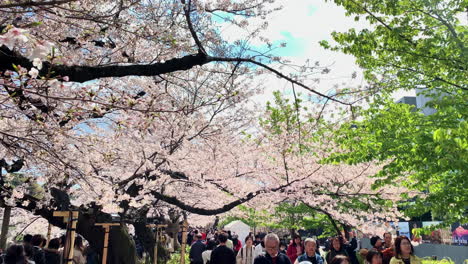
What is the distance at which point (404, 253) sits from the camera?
5215 millimetres

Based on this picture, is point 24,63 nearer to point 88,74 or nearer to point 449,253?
point 88,74

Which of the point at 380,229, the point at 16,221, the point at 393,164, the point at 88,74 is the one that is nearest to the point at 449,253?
the point at 380,229

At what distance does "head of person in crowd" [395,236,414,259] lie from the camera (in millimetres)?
5179

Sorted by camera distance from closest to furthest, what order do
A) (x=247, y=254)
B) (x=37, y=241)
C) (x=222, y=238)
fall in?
(x=222, y=238) → (x=37, y=241) → (x=247, y=254)

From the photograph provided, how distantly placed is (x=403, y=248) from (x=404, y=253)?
91 mm

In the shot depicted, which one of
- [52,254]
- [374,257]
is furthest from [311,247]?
[52,254]

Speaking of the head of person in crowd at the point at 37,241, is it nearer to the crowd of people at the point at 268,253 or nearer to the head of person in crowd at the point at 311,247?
the crowd of people at the point at 268,253

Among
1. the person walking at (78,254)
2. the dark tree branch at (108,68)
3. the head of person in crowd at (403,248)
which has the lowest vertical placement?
the person walking at (78,254)

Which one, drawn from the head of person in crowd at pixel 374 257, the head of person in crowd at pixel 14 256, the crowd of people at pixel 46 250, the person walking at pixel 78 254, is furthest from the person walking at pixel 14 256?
the head of person in crowd at pixel 374 257

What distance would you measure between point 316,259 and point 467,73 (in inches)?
205

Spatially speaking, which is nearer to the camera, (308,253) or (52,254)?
(308,253)

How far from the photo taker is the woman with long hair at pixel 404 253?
518cm

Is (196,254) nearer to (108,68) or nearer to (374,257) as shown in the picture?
(374,257)

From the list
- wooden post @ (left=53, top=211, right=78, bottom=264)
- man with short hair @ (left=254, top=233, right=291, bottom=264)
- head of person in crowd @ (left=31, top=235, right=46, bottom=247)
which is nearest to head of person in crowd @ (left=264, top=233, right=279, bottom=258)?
man with short hair @ (left=254, top=233, right=291, bottom=264)
